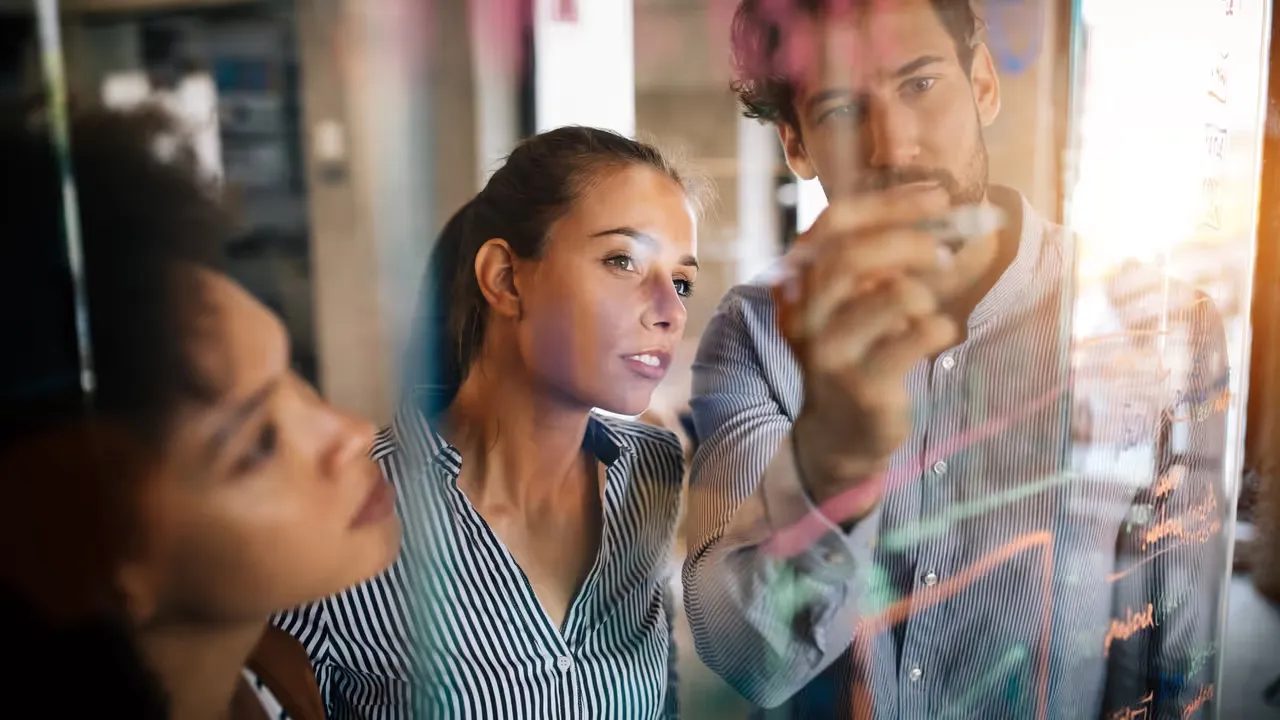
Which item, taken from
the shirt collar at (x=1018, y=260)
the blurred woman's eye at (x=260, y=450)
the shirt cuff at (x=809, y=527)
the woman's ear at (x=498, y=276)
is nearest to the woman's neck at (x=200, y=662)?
the blurred woman's eye at (x=260, y=450)

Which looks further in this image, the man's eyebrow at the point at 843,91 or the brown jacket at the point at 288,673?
the man's eyebrow at the point at 843,91

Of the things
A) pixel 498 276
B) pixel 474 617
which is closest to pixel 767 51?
pixel 498 276

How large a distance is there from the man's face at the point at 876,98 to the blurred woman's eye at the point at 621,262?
0.18 m

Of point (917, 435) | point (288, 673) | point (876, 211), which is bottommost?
point (288, 673)

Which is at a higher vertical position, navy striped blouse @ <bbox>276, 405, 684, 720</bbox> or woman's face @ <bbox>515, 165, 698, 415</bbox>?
woman's face @ <bbox>515, 165, 698, 415</bbox>

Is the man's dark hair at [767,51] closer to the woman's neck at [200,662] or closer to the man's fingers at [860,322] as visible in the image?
the man's fingers at [860,322]

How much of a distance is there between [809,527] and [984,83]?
429 millimetres

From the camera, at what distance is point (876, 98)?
0.77 meters

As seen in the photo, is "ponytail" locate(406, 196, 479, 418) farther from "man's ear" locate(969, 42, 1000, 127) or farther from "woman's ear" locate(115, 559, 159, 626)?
"man's ear" locate(969, 42, 1000, 127)

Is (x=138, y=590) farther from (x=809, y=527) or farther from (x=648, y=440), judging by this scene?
(x=809, y=527)

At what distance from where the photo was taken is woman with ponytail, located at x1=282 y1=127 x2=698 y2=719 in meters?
0.65

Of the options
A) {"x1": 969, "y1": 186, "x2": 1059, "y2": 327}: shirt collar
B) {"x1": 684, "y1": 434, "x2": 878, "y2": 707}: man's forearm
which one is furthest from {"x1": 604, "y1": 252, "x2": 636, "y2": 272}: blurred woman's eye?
{"x1": 969, "y1": 186, "x2": 1059, "y2": 327}: shirt collar

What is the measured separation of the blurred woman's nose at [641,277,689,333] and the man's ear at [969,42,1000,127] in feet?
1.10

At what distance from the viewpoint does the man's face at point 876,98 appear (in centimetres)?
76
